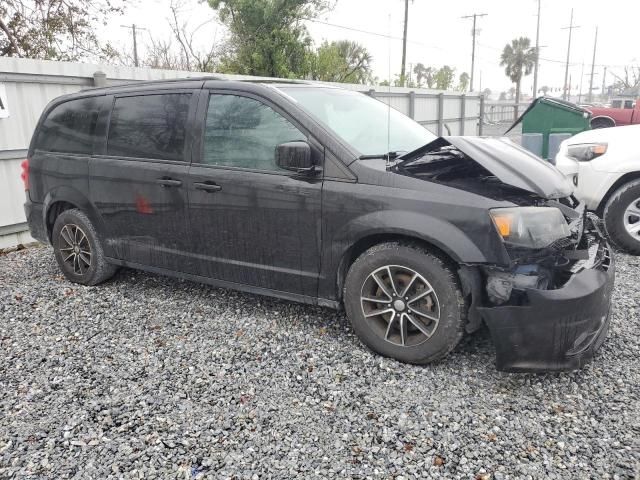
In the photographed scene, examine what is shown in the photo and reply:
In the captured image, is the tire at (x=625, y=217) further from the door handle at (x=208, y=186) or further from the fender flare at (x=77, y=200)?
the fender flare at (x=77, y=200)

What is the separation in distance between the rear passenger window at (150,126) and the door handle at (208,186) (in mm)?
274

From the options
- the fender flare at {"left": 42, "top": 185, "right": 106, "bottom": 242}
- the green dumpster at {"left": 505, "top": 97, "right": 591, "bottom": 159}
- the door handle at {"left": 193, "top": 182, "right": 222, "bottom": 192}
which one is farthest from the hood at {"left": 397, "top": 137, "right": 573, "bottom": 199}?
the green dumpster at {"left": 505, "top": 97, "right": 591, "bottom": 159}

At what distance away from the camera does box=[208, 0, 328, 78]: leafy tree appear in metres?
17.0

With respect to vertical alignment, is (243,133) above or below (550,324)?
above

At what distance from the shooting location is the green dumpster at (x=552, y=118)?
11508 millimetres

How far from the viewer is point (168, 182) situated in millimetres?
3721

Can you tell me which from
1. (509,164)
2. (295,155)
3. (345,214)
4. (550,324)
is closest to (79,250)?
(295,155)

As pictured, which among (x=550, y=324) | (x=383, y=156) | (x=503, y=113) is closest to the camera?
(x=550, y=324)

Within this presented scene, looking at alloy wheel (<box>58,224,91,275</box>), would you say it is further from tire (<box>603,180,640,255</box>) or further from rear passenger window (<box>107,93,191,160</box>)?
tire (<box>603,180,640,255</box>)

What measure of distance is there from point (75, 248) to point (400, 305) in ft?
10.1

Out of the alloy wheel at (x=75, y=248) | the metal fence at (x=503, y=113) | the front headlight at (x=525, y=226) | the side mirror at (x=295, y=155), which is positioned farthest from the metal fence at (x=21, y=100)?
the metal fence at (x=503, y=113)

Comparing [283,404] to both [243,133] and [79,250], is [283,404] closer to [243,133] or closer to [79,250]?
[243,133]

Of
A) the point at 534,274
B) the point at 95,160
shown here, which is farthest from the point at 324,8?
the point at 534,274

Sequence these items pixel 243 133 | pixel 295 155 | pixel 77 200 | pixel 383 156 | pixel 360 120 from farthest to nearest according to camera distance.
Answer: pixel 77 200 < pixel 360 120 < pixel 243 133 < pixel 383 156 < pixel 295 155
